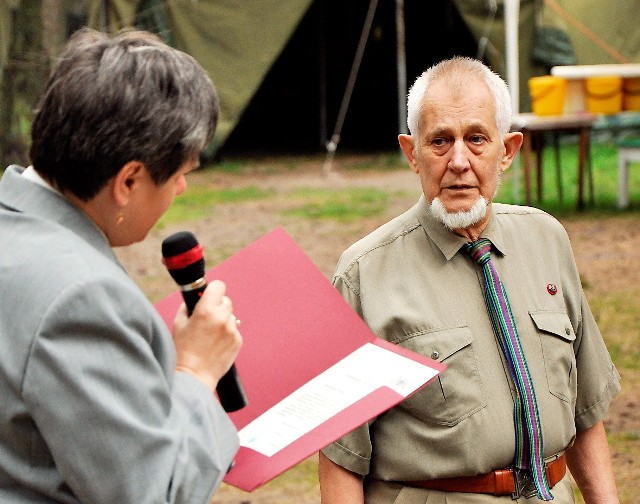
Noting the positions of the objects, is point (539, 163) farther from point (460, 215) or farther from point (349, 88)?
point (460, 215)

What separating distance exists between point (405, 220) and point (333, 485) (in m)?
0.69

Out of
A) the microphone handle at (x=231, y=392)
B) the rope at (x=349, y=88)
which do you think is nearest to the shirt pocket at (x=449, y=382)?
the microphone handle at (x=231, y=392)

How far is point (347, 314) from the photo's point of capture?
7.75 feet

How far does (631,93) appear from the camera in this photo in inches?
440

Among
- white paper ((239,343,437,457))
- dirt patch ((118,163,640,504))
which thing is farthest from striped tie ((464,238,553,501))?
dirt patch ((118,163,640,504))

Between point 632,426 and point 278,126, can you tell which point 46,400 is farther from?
point 278,126

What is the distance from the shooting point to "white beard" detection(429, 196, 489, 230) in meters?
2.74

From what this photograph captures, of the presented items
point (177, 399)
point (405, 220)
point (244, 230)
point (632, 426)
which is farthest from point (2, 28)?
point (177, 399)

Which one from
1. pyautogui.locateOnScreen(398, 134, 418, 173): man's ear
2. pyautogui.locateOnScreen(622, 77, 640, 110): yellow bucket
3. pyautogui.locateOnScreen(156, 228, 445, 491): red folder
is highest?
pyautogui.locateOnScreen(398, 134, 418, 173): man's ear

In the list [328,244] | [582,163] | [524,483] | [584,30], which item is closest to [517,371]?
[524,483]

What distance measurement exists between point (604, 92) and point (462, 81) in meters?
8.66

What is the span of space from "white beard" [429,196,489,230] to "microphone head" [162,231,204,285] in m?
0.96

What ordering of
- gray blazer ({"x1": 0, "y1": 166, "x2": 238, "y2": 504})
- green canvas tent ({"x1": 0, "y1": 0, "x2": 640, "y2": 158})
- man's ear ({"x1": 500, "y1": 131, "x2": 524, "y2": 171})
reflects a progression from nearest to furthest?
gray blazer ({"x1": 0, "y1": 166, "x2": 238, "y2": 504})
man's ear ({"x1": 500, "y1": 131, "x2": 524, "y2": 171})
green canvas tent ({"x1": 0, "y1": 0, "x2": 640, "y2": 158})

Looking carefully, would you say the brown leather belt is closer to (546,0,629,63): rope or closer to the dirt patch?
the dirt patch
